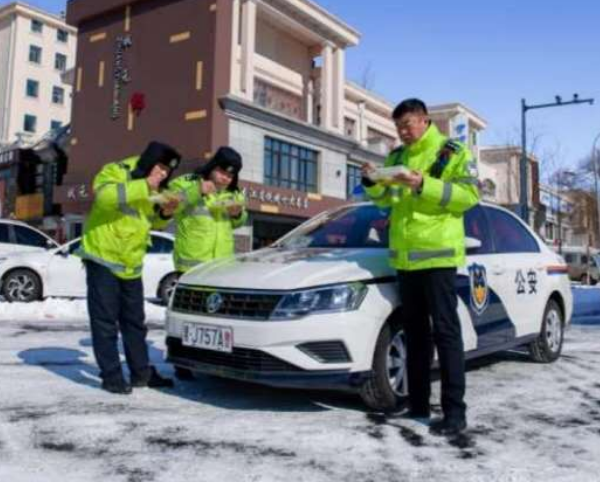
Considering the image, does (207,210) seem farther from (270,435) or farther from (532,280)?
(532,280)

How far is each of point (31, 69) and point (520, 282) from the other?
51.1 m

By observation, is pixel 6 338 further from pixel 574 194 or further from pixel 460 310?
pixel 574 194

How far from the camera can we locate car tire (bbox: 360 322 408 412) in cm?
380

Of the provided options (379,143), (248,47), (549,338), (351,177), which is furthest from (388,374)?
(379,143)

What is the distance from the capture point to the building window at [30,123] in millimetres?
48406

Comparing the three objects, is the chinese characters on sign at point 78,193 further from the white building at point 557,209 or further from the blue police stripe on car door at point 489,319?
the white building at point 557,209

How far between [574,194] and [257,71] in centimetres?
2789

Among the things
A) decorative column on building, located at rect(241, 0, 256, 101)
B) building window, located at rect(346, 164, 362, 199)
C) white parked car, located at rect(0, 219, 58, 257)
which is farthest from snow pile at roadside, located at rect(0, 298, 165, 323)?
building window, located at rect(346, 164, 362, 199)

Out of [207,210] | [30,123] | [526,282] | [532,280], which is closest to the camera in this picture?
[207,210]

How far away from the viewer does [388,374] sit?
3867mm

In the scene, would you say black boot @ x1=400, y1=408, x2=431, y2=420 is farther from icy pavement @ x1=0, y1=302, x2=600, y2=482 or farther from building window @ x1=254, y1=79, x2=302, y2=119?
building window @ x1=254, y1=79, x2=302, y2=119

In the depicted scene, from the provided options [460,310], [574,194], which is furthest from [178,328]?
[574,194]

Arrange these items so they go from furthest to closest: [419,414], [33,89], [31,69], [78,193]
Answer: [33,89] → [31,69] → [78,193] → [419,414]

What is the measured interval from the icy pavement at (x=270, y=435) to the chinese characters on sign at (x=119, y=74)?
71.3ft
